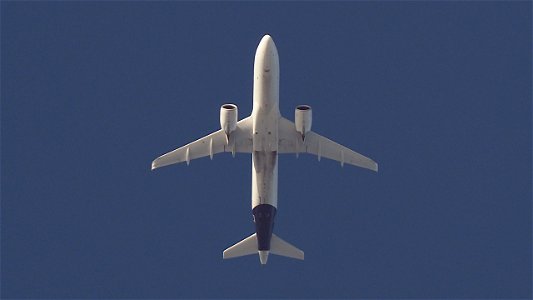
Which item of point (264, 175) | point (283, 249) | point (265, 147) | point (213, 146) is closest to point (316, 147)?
point (265, 147)

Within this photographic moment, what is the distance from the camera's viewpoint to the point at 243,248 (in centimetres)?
7506

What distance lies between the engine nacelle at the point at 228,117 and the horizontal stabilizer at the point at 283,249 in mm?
6387

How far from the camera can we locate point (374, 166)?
247 feet

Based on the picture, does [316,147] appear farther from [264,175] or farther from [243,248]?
[243,248]

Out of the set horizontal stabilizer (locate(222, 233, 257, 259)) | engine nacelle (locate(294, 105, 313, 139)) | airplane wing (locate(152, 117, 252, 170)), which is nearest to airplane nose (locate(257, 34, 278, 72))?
engine nacelle (locate(294, 105, 313, 139))

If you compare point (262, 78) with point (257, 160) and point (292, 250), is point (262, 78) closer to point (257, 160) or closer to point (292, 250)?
point (257, 160)

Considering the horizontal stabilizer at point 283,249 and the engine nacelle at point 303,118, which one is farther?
the horizontal stabilizer at point 283,249

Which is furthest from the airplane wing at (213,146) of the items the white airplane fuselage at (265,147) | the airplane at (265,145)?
the white airplane fuselage at (265,147)

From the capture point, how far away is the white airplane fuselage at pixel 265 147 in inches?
2911

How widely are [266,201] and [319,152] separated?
156 inches

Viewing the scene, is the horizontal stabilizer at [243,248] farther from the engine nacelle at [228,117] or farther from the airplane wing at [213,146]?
the engine nacelle at [228,117]

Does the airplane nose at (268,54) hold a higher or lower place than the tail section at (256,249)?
higher

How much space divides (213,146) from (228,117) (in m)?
2.27

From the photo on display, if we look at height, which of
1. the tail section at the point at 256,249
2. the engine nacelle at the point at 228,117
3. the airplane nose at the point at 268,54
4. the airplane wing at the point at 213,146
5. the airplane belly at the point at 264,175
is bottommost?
the tail section at the point at 256,249
